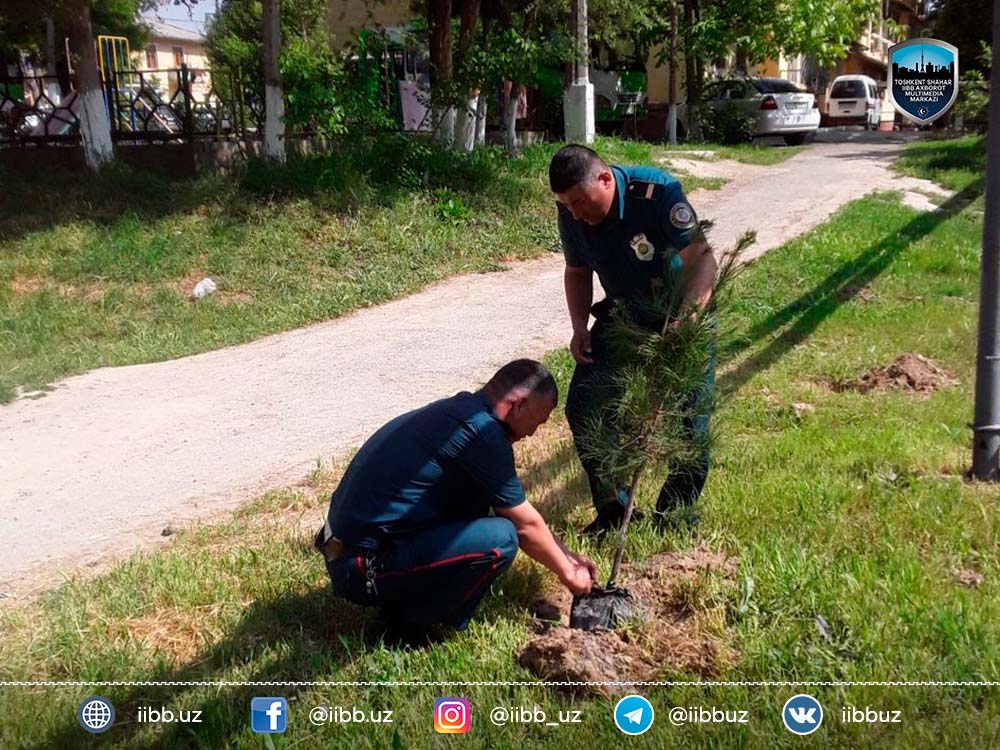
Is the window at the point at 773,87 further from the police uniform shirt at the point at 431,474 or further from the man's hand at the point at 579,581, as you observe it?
the police uniform shirt at the point at 431,474

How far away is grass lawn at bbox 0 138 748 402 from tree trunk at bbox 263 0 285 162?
637mm

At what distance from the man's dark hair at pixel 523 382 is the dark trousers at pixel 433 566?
415 mm

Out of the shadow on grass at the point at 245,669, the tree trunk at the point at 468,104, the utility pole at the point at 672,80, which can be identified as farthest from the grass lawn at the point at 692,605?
the utility pole at the point at 672,80

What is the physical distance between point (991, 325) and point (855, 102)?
30.4 m

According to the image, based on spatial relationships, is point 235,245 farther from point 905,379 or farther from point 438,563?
point 438,563

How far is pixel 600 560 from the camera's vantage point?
12.3 feet

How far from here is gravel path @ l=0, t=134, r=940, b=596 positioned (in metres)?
4.74

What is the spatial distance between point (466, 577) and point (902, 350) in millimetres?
4529

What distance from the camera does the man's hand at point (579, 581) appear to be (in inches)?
125

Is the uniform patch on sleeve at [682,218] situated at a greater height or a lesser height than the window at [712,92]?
lesser

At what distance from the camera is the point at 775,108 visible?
22.4 meters

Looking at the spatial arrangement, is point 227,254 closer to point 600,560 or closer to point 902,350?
point 902,350

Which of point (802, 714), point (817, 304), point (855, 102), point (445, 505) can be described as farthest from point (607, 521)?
point (855, 102)

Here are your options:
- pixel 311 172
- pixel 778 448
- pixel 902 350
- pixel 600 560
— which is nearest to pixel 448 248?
pixel 311 172
